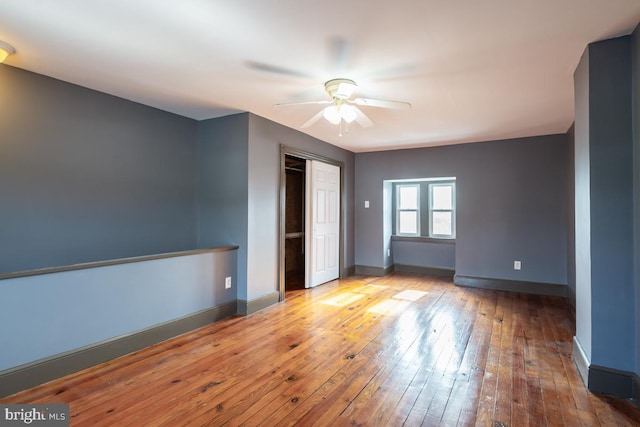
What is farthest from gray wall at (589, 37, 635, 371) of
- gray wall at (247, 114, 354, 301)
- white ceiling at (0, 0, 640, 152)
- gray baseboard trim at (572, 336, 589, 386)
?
gray wall at (247, 114, 354, 301)

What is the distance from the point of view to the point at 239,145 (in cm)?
388

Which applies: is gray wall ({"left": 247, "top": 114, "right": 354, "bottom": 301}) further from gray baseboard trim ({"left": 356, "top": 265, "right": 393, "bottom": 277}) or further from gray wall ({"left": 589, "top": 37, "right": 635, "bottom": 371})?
gray wall ({"left": 589, "top": 37, "right": 635, "bottom": 371})

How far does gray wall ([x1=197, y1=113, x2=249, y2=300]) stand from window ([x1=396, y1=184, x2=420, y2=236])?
378cm

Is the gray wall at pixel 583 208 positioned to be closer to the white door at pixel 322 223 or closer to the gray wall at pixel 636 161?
the gray wall at pixel 636 161

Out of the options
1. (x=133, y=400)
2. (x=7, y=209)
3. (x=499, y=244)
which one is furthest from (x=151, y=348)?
(x=499, y=244)

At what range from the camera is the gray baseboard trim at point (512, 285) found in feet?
15.6

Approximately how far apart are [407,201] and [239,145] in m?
3.91

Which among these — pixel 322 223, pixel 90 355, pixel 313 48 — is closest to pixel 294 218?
pixel 322 223

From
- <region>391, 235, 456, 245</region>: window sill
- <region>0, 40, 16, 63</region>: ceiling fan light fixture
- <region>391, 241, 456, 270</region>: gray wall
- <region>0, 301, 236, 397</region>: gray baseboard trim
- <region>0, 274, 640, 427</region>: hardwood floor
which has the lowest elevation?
<region>0, 274, 640, 427</region>: hardwood floor

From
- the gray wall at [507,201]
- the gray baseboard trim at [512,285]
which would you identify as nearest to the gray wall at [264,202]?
the gray wall at [507,201]

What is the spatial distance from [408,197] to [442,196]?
0.65 metres

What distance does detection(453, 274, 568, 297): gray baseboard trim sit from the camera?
4.75 metres

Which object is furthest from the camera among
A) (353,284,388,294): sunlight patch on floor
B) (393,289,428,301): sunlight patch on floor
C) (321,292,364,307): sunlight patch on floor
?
(353,284,388,294): sunlight patch on floor

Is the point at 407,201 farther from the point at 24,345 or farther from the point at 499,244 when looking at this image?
the point at 24,345
